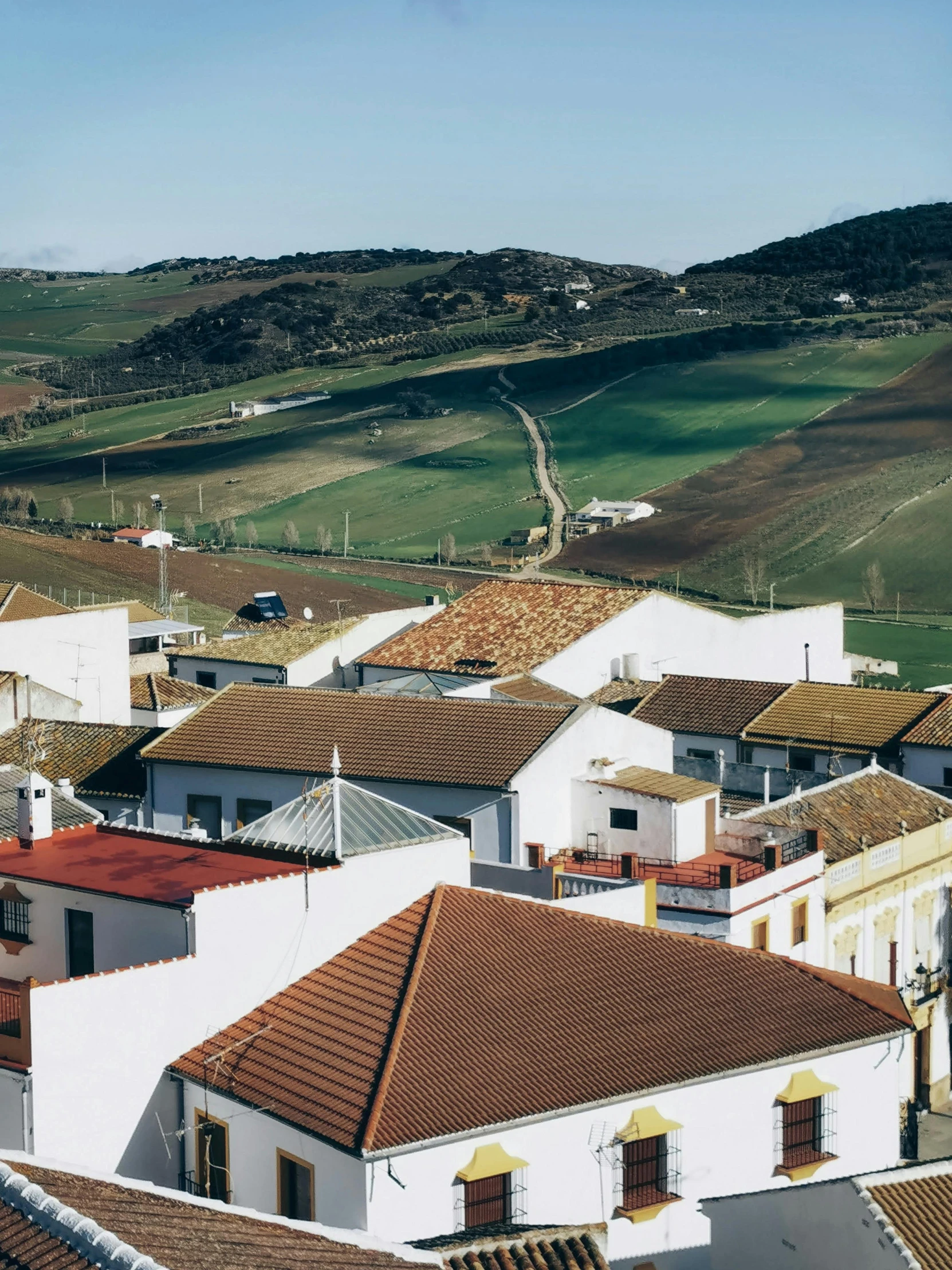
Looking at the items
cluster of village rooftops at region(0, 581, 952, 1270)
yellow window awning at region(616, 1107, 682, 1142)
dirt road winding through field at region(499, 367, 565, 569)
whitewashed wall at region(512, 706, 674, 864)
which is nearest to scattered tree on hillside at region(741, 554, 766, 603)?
dirt road winding through field at region(499, 367, 565, 569)

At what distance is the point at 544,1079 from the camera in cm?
2016

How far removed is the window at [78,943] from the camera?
2278cm

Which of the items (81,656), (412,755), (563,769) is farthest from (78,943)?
(81,656)

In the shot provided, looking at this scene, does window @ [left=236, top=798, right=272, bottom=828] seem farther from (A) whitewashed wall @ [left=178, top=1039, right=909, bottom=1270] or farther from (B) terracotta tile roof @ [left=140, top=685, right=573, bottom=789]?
(A) whitewashed wall @ [left=178, top=1039, right=909, bottom=1270]

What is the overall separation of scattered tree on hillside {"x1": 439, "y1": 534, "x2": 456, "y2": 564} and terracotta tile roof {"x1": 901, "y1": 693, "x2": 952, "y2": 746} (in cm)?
8386

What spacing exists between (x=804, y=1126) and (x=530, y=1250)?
21.0 ft

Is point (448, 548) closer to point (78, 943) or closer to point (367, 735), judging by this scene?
point (367, 735)

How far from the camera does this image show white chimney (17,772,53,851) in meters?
25.8

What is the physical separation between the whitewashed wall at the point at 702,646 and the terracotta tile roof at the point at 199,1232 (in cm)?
3054

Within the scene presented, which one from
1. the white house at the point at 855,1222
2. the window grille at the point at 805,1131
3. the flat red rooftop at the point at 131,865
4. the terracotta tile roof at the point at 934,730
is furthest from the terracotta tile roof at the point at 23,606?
the white house at the point at 855,1222

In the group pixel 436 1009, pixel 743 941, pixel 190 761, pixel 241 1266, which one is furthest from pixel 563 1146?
pixel 190 761

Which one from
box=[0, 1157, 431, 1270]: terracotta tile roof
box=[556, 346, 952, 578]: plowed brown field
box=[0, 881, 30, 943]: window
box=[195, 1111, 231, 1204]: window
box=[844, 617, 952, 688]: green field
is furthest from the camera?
box=[556, 346, 952, 578]: plowed brown field

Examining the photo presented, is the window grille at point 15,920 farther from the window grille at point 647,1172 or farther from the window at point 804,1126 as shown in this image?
the window at point 804,1126

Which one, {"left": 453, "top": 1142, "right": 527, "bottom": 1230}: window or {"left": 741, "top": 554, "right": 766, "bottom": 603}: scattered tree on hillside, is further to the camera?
{"left": 741, "top": 554, "right": 766, "bottom": 603}: scattered tree on hillside
